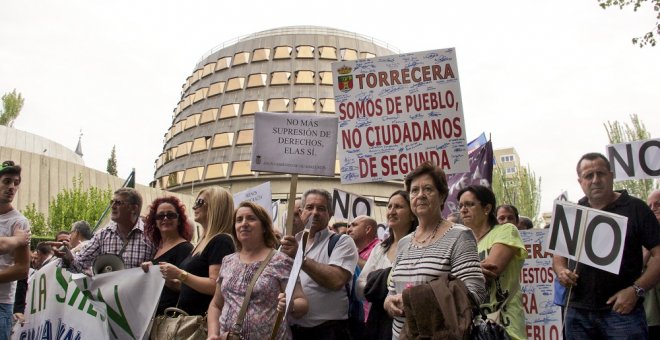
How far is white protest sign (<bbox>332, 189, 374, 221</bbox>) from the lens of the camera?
29.5 feet

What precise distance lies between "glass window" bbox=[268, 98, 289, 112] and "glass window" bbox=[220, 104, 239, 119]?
4.08m

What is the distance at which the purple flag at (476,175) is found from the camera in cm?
764

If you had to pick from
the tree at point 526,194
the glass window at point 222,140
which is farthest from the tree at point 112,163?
the tree at point 526,194

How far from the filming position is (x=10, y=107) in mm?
54062

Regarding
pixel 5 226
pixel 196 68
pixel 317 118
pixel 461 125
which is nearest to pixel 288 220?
pixel 317 118

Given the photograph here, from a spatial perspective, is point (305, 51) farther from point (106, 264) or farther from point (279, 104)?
point (106, 264)

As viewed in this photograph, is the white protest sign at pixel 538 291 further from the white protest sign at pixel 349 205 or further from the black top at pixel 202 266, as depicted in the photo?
the black top at pixel 202 266

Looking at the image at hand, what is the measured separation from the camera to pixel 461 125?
5703 mm

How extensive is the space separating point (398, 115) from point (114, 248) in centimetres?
302

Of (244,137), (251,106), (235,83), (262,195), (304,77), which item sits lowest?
(262,195)

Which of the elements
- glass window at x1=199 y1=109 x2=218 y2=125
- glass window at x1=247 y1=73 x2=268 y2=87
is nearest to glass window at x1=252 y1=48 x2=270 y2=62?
glass window at x1=247 y1=73 x2=268 y2=87

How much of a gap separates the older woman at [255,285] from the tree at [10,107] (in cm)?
5790

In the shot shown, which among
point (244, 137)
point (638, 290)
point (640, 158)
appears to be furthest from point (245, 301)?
point (244, 137)

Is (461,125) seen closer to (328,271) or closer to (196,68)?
(328,271)
